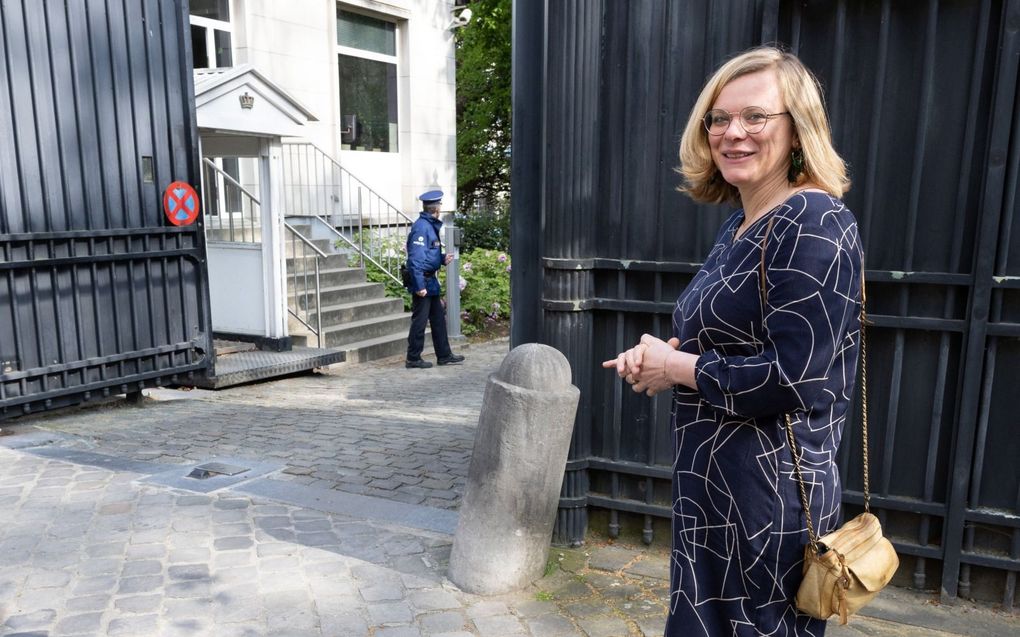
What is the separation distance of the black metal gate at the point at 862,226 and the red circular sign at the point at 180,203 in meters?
4.62

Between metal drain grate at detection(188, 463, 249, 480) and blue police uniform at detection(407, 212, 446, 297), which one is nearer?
metal drain grate at detection(188, 463, 249, 480)

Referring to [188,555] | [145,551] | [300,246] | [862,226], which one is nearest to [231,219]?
[300,246]

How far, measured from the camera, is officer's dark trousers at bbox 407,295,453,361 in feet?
33.1

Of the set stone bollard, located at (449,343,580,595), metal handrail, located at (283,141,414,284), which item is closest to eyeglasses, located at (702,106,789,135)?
stone bollard, located at (449,343,580,595)

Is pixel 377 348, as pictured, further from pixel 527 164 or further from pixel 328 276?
pixel 527 164

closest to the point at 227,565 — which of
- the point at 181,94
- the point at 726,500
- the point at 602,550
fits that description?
the point at 602,550

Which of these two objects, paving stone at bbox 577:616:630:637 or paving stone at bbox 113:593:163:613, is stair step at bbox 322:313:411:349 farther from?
paving stone at bbox 577:616:630:637

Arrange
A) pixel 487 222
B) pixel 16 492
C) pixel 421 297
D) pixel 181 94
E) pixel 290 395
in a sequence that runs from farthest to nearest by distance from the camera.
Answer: pixel 487 222
pixel 421 297
pixel 290 395
pixel 181 94
pixel 16 492

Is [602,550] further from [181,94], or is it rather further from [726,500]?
[181,94]

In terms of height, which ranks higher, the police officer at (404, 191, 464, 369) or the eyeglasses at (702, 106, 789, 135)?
the eyeglasses at (702, 106, 789, 135)

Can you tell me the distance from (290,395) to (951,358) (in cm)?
668

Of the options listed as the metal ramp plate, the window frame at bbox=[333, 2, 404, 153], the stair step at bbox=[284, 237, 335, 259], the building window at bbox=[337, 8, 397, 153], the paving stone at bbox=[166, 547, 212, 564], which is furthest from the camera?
the building window at bbox=[337, 8, 397, 153]

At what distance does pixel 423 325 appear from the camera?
10195 mm

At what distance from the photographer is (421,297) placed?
10.0 meters
